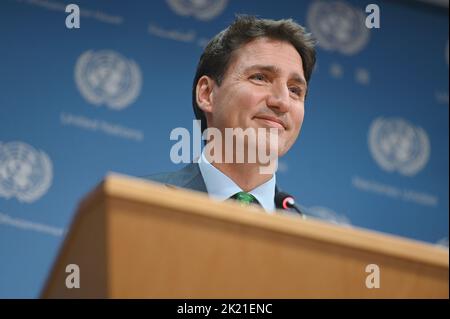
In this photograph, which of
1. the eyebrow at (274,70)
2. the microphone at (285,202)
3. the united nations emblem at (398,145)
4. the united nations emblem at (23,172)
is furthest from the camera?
the united nations emblem at (398,145)

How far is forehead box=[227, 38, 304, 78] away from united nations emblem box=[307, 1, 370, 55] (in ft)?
3.98

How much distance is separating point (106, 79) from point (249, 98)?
0.97m

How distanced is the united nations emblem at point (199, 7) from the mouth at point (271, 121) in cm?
117

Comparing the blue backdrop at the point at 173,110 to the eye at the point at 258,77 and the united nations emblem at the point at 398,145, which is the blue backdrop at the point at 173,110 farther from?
the eye at the point at 258,77

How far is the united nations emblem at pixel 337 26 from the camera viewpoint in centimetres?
336

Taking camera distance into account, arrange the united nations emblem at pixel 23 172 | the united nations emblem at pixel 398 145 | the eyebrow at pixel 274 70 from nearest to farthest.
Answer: the eyebrow at pixel 274 70 < the united nations emblem at pixel 23 172 < the united nations emblem at pixel 398 145

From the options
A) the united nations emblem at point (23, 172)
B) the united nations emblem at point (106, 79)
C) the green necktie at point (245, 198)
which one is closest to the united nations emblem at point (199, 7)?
the united nations emblem at point (106, 79)

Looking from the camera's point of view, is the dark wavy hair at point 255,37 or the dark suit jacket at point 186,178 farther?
the dark wavy hair at point 255,37

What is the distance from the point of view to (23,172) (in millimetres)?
2695

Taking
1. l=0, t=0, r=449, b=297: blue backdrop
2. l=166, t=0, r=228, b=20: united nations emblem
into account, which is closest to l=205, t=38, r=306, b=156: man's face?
l=0, t=0, r=449, b=297: blue backdrop

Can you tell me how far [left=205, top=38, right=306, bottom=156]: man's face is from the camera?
205cm

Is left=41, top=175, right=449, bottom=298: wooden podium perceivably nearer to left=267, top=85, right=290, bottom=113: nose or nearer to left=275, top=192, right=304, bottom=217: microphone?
left=275, top=192, right=304, bottom=217: microphone

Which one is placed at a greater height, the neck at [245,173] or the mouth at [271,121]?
the mouth at [271,121]

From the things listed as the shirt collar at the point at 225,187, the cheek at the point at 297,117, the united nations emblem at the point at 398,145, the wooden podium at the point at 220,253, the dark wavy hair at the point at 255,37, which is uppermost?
the united nations emblem at the point at 398,145
